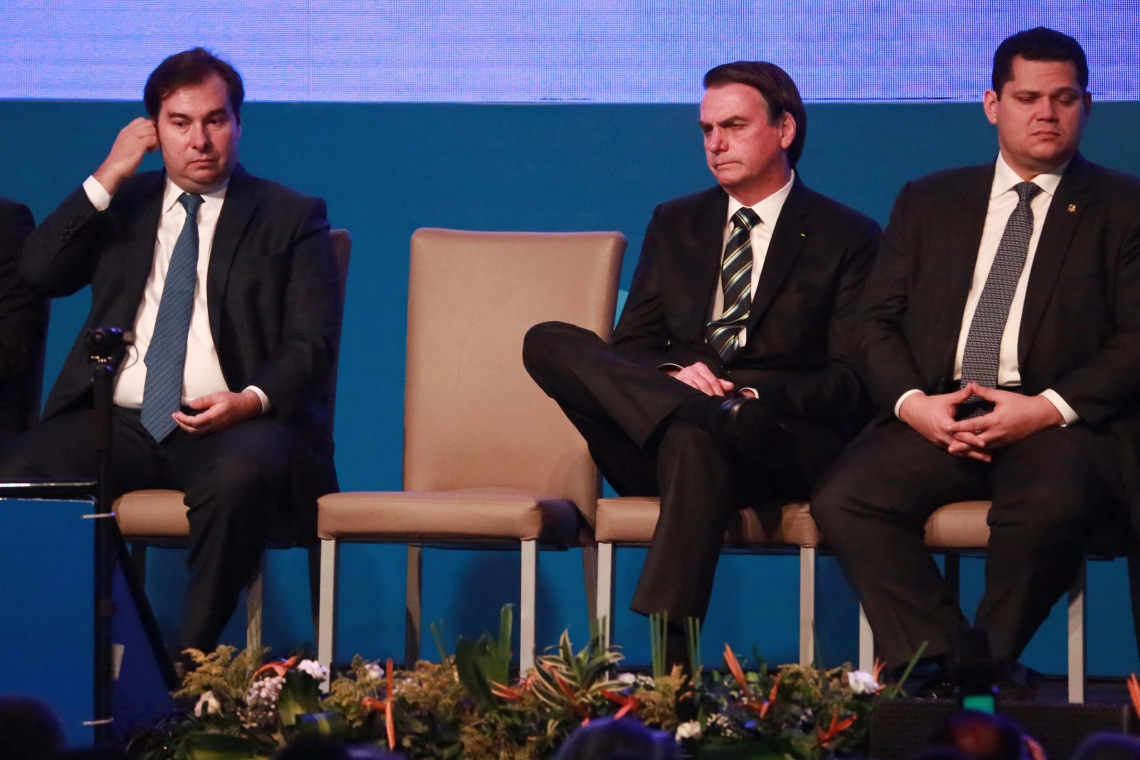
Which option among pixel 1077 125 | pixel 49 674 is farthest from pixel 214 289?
pixel 1077 125

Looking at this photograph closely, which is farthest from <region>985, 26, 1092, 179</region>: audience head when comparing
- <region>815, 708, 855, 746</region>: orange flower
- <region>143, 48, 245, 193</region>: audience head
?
<region>143, 48, 245, 193</region>: audience head

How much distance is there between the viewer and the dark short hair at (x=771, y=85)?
3.15 metres

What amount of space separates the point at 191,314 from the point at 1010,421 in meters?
1.68

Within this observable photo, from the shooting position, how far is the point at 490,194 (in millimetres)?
3938

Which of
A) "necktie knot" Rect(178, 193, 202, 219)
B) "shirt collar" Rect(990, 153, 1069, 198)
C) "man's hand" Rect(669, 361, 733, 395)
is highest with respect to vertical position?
"shirt collar" Rect(990, 153, 1069, 198)

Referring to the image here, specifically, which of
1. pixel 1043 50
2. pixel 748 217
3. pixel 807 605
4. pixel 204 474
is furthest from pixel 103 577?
pixel 1043 50

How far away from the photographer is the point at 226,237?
3.19m

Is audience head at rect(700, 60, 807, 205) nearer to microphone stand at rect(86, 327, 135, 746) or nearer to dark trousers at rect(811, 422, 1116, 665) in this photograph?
dark trousers at rect(811, 422, 1116, 665)

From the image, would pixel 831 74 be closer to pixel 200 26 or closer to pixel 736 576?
pixel 736 576

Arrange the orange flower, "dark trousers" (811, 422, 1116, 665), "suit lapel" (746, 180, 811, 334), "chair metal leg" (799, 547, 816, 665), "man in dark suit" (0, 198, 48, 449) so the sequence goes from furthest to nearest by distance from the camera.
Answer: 1. "man in dark suit" (0, 198, 48, 449)
2. "suit lapel" (746, 180, 811, 334)
3. "chair metal leg" (799, 547, 816, 665)
4. "dark trousers" (811, 422, 1116, 665)
5. the orange flower

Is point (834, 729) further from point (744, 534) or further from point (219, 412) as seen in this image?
point (219, 412)

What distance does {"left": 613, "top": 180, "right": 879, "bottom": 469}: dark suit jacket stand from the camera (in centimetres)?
299

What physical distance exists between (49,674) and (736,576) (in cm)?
226

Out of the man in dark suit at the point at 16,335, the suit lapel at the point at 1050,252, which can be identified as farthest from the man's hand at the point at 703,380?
the man in dark suit at the point at 16,335
